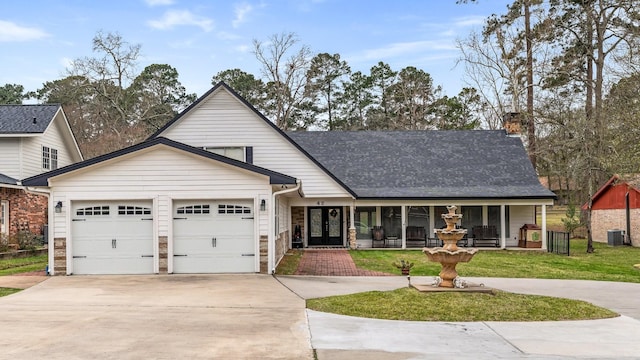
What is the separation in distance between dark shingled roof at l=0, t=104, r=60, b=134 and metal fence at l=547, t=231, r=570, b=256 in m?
21.4

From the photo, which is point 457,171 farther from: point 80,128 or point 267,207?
point 80,128

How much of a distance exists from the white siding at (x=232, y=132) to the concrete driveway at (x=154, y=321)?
32.6 ft

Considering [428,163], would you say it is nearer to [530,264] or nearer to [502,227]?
[502,227]

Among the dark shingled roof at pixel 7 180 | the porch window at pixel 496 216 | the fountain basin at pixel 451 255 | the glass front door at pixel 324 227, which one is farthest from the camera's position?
the glass front door at pixel 324 227

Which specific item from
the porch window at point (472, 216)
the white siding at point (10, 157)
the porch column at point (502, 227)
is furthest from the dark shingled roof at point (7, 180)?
the porch column at point (502, 227)

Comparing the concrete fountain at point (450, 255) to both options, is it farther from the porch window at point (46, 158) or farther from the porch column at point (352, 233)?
the porch window at point (46, 158)

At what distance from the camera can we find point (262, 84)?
5097cm

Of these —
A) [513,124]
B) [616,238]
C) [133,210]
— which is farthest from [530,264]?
[133,210]

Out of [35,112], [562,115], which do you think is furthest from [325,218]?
[562,115]

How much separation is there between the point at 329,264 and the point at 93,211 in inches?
287

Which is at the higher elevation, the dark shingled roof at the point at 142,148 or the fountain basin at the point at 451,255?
the dark shingled roof at the point at 142,148

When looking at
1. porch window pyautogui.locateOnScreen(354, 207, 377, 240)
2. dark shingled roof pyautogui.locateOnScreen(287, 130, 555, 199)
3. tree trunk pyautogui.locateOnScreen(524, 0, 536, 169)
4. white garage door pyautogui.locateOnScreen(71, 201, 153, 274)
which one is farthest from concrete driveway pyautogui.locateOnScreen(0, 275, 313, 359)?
tree trunk pyautogui.locateOnScreen(524, 0, 536, 169)

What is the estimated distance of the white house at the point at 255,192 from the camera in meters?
15.8

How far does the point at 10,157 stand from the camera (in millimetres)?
24828
